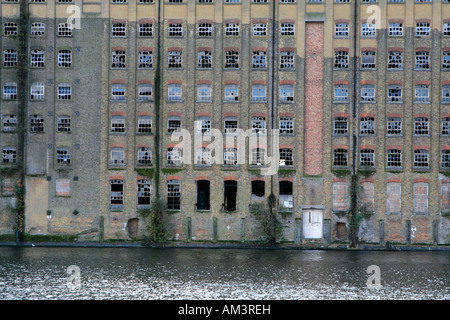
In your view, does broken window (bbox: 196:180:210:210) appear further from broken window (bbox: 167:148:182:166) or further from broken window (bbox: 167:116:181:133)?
broken window (bbox: 167:116:181:133)

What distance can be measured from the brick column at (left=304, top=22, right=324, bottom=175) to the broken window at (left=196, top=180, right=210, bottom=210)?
20.0 ft

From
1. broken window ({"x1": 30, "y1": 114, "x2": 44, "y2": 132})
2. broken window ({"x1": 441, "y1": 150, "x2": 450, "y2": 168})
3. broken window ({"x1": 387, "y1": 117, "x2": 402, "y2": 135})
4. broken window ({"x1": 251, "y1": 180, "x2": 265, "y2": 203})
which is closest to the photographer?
broken window ({"x1": 441, "y1": 150, "x2": 450, "y2": 168})

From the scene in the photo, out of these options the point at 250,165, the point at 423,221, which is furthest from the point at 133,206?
the point at 423,221

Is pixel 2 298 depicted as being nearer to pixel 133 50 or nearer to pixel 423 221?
pixel 133 50

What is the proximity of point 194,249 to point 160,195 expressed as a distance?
3.99 metres

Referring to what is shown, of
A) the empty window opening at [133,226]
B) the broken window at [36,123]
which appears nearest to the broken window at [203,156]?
the empty window opening at [133,226]

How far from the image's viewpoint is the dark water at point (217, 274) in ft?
90.1

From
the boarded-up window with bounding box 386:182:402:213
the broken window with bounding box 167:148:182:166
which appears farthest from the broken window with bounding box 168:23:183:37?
the boarded-up window with bounding box 386:182:402:213

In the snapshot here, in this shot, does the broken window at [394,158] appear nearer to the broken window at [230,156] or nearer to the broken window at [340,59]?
the broken window at [340,59]

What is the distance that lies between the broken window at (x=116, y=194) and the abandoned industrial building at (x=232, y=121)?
5.3 inches

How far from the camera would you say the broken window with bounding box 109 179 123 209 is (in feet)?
138

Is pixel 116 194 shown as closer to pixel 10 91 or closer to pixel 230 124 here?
pixel 230 124

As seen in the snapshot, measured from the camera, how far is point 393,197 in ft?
136

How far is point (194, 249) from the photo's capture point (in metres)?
40.8
